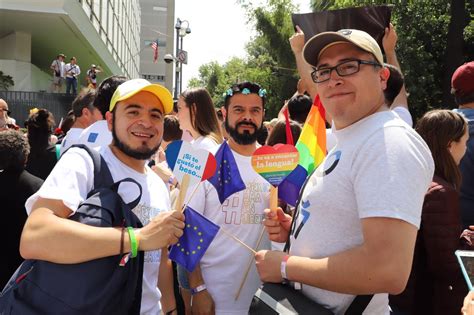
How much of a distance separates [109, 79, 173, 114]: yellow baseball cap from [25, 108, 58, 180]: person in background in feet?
9.36

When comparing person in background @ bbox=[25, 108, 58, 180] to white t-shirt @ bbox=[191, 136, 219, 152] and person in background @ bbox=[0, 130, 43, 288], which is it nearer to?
person in background @ bbox=[0, 130, 43, 288]

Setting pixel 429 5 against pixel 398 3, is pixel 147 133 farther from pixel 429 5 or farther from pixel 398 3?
pixel 429 5

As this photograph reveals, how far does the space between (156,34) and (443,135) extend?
76.1m

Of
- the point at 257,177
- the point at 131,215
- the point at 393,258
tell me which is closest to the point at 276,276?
the point at 393,258

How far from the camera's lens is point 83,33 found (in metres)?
21.6

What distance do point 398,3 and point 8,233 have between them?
15645 mm

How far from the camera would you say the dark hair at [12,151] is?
3.62 metres

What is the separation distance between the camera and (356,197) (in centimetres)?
166

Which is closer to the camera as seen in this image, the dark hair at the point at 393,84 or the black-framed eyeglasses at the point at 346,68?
the black-framed eyeglasses at the point at 346,68

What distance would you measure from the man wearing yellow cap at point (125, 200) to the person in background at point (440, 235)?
1.57 m

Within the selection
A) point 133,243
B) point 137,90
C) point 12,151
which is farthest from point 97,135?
point 133,243

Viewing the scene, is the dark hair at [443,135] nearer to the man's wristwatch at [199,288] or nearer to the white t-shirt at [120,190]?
the man's wristwatch at [199,288]

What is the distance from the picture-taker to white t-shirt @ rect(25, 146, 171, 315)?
1979 millimetres

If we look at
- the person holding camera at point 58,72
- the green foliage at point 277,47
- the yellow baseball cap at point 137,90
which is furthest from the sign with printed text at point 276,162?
the green foliage at point 277,47
